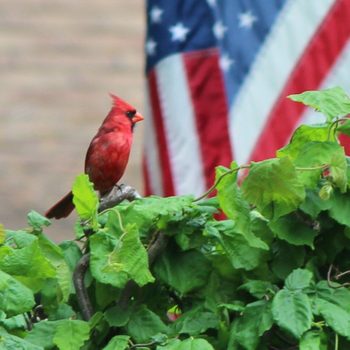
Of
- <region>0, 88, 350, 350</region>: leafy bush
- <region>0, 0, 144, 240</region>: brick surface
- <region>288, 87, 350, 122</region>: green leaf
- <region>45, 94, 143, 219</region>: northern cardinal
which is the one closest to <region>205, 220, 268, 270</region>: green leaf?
<region>0, 88, 350, 350</region>: leafy bush

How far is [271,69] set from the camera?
5.39 m

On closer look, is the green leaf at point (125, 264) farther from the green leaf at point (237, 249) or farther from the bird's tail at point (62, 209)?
the bird's tail at point (62, 209)

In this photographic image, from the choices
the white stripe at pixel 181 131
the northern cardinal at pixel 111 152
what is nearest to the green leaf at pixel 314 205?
the northern cardinal at pixel 111 152

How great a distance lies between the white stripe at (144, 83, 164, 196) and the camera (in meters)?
5.54

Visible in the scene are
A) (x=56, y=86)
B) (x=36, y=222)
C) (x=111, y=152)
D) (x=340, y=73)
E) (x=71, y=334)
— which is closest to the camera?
(x=71, y=334)

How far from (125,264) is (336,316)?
11.9 inches

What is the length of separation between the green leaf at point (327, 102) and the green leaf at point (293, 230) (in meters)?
0.16

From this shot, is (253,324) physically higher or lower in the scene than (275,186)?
lower

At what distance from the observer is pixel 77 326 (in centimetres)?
190

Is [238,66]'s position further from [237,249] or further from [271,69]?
[237,249]

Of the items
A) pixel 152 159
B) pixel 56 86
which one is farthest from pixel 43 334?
pixel 56 86

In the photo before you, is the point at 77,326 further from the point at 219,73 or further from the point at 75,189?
the point at 219,73

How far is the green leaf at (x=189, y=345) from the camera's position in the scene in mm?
1791

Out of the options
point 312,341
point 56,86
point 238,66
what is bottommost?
point 312,341
